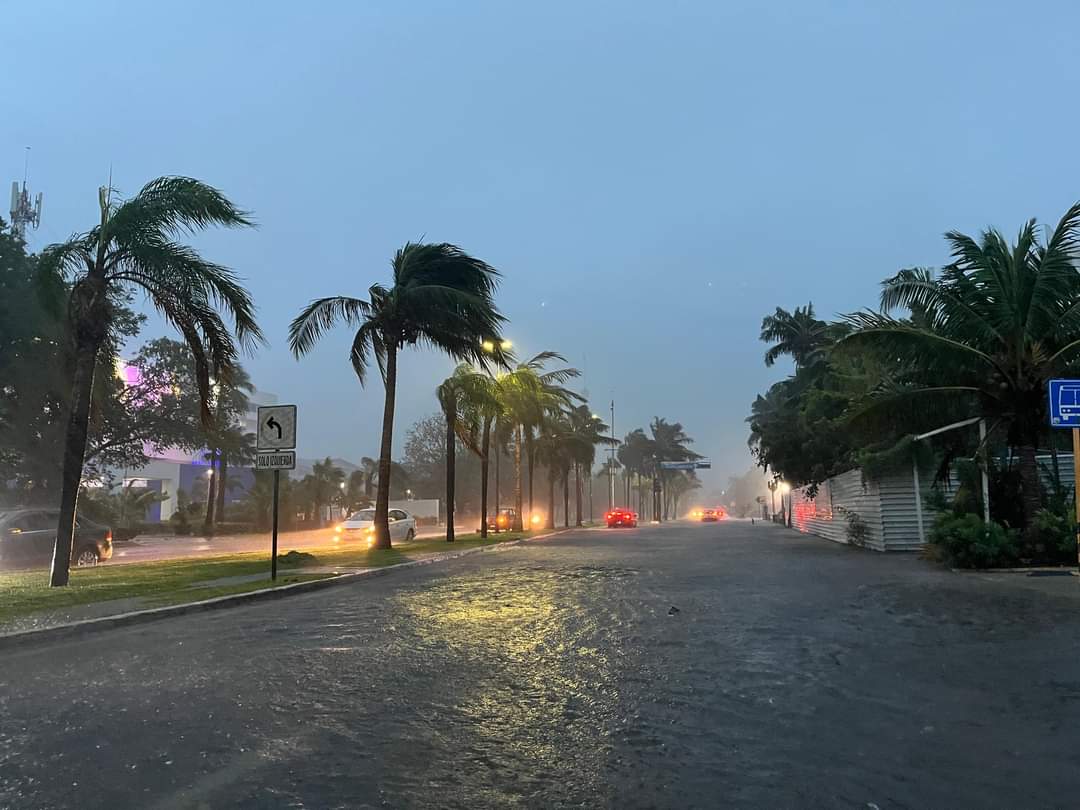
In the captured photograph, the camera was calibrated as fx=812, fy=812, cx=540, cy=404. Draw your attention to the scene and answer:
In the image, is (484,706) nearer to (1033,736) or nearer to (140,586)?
(1033,736)

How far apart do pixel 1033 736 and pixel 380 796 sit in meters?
4.03

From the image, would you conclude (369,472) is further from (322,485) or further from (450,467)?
(450,467)

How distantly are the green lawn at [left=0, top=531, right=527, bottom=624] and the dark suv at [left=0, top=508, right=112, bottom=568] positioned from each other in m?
1.45

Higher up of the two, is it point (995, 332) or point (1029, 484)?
point (995, 332)

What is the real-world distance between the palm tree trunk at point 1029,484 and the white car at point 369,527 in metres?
20.5

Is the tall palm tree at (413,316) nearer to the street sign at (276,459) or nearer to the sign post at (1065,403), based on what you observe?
the street sign at (276,459)

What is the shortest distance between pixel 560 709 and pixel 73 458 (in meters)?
11.3

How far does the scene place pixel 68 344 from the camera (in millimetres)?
15633

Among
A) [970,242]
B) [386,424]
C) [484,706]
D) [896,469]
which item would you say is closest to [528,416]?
[386,424]

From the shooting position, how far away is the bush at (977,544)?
52.1 ft

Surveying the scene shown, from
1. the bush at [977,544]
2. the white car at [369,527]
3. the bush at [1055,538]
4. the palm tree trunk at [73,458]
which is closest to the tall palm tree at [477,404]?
the white car at [369,527]

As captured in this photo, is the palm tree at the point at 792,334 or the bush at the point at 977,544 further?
the palm tree at the point at 792,334

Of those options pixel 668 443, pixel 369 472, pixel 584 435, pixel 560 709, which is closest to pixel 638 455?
pixel 668 443

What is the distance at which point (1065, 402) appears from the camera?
1383 cm
